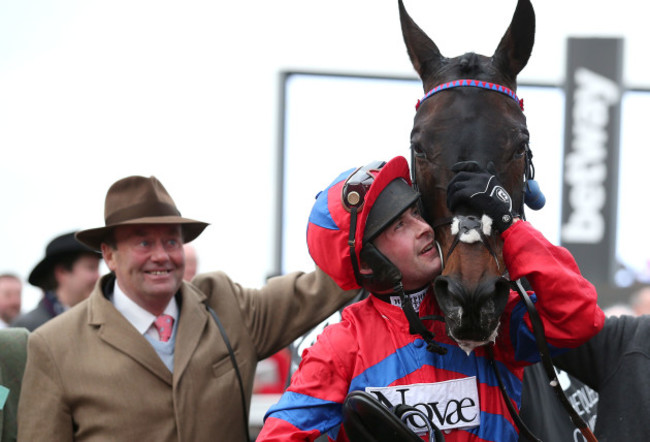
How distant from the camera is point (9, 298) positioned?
7.68 m

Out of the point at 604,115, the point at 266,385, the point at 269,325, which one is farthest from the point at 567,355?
the point at 604,115

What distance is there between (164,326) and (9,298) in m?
4.54

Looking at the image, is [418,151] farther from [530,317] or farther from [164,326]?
[164,326]

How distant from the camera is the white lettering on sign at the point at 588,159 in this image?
35.0 ft

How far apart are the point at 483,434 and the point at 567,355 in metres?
0.44

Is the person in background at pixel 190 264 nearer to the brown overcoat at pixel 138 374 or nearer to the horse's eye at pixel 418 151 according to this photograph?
the brown overcoat at pixel 138 374

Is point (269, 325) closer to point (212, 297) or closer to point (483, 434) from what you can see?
point (212, 297)

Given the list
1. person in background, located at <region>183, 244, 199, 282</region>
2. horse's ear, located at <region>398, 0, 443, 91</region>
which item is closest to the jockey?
horse's ear, located at <region>398, 0, 443, 91</region>

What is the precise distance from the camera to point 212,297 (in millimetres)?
3871

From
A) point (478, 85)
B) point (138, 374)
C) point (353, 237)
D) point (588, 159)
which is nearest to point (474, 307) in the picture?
point (353, 237)

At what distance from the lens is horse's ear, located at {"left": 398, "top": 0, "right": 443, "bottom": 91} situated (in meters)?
2.92

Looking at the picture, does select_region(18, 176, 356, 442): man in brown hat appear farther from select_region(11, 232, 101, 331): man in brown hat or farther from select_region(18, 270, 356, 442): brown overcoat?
select_region(11, 232, 101, 331): man in brown hat

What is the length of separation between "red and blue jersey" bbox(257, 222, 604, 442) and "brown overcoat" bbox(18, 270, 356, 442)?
1.08 meters

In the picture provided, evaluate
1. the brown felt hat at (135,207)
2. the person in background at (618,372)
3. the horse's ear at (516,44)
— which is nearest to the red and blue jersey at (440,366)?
the person in background at (618,372)
